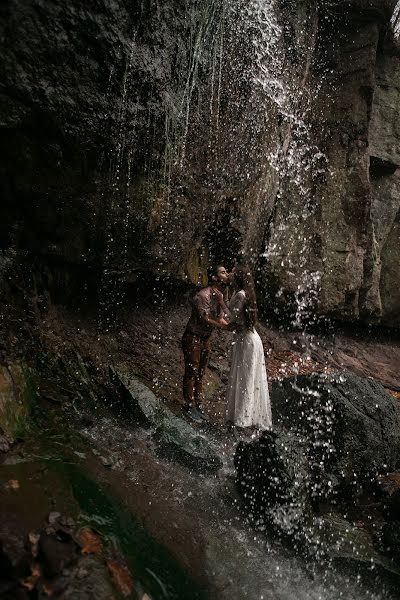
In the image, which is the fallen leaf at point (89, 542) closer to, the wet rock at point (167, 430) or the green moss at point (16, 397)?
→ the green moss at point (16, 397)

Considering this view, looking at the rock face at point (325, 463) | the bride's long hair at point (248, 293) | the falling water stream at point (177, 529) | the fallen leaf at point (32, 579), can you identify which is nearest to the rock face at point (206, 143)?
the bride's long hair at point (248, 293)

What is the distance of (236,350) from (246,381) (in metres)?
0.46

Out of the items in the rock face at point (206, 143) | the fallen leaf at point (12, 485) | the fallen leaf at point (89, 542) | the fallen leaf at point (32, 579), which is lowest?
the fallen leaf at point (89, 542)

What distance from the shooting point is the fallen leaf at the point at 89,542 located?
3395mm

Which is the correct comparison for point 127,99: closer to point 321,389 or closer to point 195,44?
point 195,44

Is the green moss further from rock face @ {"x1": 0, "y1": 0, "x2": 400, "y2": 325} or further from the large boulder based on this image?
the large boulder

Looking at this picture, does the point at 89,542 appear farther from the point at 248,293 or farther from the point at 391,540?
the point at 248,293

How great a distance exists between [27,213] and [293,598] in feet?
19.0

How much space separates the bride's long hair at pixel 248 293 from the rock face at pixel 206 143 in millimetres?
1772

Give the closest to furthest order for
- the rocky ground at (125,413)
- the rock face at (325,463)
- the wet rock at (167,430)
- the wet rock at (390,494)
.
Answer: the rocky ground at (125,413), the rock face at (325,463), the wet rock at (390,494), the wet rock at (167,430)

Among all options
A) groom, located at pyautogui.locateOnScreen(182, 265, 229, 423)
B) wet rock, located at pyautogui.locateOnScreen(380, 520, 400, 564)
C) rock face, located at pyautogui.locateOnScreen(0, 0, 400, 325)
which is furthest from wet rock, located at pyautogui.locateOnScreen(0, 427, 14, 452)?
wet rock, located at pyautogui.locateOnScreen(380, 520, 400, 564)

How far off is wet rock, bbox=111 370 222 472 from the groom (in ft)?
1.56

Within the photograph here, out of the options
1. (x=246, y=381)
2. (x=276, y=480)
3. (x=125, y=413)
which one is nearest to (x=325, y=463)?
(x=276, y=480)

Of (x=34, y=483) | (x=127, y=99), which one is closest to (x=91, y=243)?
(x=127, y=99)
